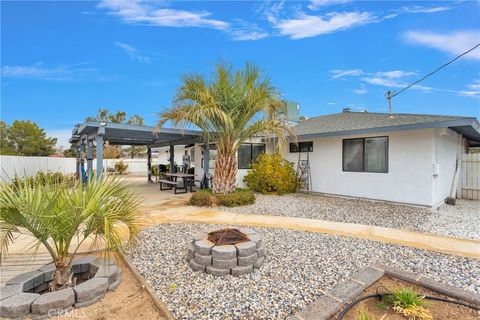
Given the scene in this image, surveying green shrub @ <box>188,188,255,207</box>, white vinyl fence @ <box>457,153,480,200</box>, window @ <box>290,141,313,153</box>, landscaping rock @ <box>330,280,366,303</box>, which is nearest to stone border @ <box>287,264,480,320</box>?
landscaping rock @ <box>330,280,366,303</box>

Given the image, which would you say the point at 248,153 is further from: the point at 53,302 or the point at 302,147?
the point at 53,302

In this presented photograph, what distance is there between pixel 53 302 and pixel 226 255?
1.85 m

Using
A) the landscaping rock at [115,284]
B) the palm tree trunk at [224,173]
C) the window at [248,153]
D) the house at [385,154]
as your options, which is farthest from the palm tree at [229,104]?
the landscaping rock at [115,284]

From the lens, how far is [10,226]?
2.53 m

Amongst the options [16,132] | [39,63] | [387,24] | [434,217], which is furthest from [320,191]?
[16,132]

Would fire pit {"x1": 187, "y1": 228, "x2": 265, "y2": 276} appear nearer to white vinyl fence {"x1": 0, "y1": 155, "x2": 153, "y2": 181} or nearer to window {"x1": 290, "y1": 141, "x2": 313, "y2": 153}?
white vinyl fence {"x1": 0, "y1": 155, "x2": 153, "y2": 181}

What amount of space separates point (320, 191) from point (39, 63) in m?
14.7

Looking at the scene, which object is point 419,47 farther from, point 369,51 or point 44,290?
point 44,290

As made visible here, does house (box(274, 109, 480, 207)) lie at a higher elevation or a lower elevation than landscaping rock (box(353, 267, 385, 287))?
higher

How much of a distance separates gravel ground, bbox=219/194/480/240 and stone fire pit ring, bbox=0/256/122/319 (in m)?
4.53

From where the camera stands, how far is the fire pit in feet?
10.8

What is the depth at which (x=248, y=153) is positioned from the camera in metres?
12.0

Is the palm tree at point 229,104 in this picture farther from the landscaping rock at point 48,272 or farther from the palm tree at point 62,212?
the landscaping rock at point 48,272

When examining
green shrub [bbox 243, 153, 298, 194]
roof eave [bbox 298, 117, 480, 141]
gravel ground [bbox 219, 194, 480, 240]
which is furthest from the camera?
green shrub [bbox 243, 153, 298, 194]
